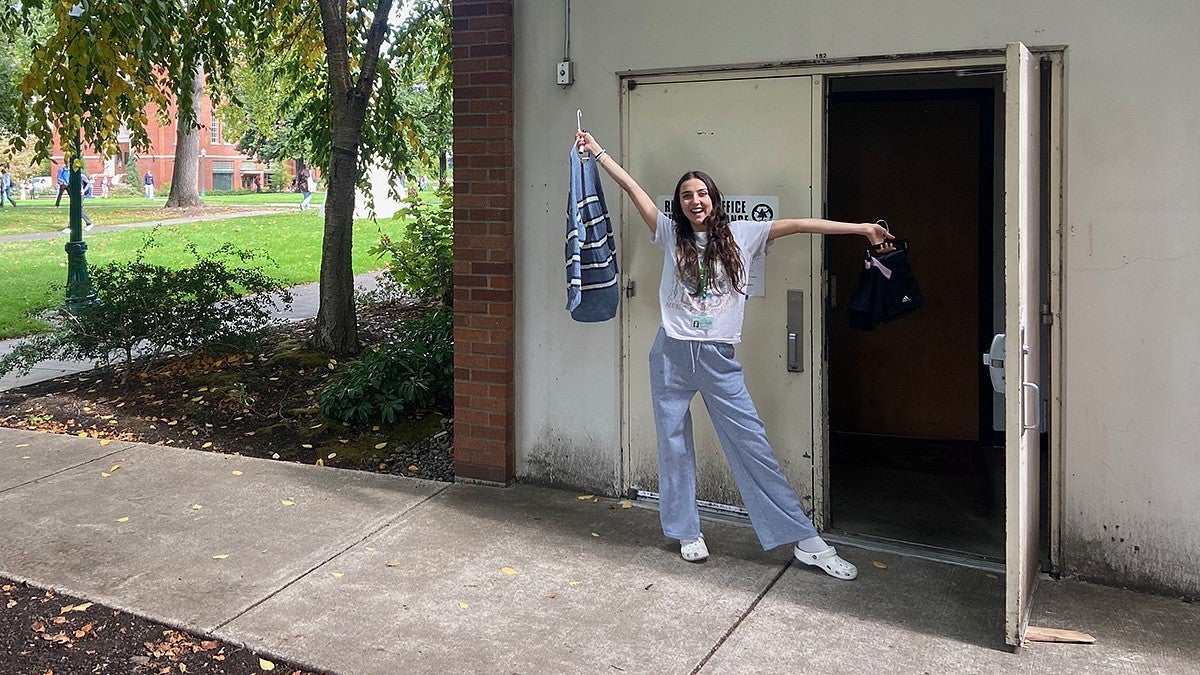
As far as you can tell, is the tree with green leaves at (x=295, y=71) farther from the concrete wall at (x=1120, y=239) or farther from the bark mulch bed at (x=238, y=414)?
the concrete wall at (x=1120, y=239)

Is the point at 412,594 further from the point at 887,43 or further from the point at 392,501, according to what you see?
the point at 887,43

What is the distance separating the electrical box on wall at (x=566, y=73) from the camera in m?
5.83

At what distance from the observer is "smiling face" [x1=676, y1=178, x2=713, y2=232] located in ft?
16.0

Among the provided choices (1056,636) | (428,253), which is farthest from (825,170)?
(428,253)

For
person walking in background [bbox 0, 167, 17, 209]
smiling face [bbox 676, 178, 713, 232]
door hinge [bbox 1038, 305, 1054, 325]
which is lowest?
door hinge [bbox 1038, 305, 1054, 325]

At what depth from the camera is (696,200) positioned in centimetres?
488

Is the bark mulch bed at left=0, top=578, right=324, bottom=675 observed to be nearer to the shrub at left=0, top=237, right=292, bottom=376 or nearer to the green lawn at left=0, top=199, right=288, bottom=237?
the shrub at left=0, top=237, right=292, bottom=376

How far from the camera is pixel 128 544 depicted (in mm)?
5395

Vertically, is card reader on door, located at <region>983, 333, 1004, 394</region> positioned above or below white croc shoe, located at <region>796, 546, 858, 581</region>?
above

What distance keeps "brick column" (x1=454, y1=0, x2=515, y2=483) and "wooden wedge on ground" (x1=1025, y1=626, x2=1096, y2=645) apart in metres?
3.02

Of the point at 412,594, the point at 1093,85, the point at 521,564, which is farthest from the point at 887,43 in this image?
the point at 412,594

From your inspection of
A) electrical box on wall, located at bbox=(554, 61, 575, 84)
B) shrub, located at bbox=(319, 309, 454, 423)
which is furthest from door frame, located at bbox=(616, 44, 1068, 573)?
shrub, located at bbox=(319, 309, 454, 423)

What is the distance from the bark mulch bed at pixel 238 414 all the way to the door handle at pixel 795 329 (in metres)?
2.33

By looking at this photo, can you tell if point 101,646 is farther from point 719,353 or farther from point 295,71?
point 295,71
